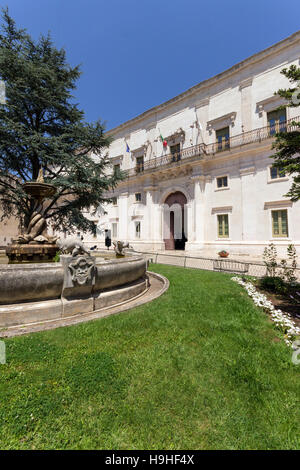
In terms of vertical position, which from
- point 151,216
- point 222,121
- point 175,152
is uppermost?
point 222,121

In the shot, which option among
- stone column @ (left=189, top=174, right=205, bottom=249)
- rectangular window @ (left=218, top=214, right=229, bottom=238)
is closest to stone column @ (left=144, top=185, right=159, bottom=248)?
stone column @ (left=189, top=174, right=205, bottom=249)

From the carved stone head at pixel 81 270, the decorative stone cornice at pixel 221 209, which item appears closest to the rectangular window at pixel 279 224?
the decorative stone cornice at pixel 221 209

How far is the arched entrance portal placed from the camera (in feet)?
68.9

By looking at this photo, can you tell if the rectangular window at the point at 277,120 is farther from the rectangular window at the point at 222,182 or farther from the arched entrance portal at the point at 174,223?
the arched entrance portal at the point at 174,223

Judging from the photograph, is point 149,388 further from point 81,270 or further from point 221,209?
point 221,209

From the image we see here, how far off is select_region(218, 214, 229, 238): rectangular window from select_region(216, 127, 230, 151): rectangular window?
6431mm

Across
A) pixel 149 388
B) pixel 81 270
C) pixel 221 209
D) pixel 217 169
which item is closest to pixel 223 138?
pixel 217 169

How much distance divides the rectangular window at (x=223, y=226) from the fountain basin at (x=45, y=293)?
14891 mm

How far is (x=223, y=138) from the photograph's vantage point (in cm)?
1788

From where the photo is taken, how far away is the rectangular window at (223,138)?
57.9ft

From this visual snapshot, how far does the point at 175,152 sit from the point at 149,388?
2249 centimetres

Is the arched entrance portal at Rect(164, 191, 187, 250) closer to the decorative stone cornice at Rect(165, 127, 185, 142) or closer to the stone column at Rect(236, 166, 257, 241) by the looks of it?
the decorative stone cornice at Rect(165, 127, 185, 142)

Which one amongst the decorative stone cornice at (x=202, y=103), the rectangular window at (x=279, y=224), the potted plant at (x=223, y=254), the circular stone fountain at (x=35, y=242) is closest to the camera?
the circular stone fountain at (x=35, y=242)
